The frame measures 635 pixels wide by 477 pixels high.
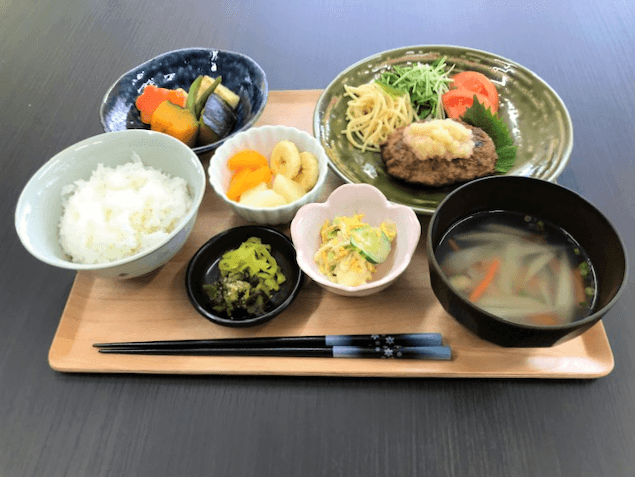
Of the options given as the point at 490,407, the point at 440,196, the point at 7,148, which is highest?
the point at 440,196

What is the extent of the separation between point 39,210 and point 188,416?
909mm

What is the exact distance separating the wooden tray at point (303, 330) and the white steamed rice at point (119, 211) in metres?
0.17

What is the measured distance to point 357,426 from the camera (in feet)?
4.54

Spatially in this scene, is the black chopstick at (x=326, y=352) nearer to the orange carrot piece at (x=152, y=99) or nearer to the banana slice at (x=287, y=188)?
the banana slice at (x=287, y=188)

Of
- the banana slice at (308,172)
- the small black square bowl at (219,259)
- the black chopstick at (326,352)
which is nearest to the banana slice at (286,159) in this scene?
the banana slice at (308,172)

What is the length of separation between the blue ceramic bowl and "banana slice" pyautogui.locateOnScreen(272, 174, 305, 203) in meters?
0.35

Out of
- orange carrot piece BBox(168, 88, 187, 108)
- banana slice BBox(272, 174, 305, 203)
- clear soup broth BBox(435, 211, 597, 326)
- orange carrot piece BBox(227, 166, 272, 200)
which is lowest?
orange carrot piece BBox(227, 166, 272, 200)

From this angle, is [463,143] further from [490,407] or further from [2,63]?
[2,63]

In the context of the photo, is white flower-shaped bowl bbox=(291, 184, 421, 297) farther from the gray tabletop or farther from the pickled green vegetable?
the gray tabletop

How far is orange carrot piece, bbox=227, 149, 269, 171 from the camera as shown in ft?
6.15

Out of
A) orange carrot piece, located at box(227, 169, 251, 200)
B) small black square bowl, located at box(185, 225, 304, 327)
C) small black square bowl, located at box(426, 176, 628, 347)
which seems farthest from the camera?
orange carrot piece, located at box(227, 169, 251, 200)

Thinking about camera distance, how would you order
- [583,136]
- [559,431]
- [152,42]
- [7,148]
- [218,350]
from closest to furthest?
[559,431] → [218,350] → [583,136] → [7,148] → [152,42]

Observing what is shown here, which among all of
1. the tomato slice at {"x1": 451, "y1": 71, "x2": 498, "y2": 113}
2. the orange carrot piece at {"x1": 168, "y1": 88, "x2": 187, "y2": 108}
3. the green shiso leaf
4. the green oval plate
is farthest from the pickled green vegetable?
the tomato slice at {"x1": 451, "y1": 71, "x2": 498, "y2": 113}

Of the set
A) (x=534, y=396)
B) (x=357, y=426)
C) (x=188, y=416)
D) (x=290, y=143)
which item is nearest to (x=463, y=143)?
(x=290, y=143)
